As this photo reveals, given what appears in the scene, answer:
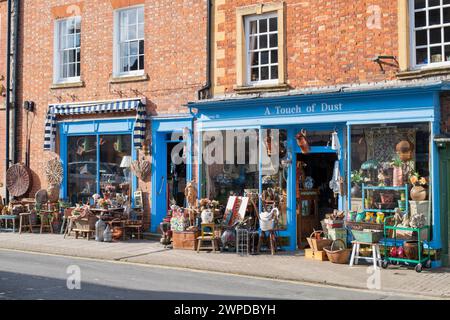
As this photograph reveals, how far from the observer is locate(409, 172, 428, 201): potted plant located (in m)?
12.1

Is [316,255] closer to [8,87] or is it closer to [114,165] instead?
[114,165]

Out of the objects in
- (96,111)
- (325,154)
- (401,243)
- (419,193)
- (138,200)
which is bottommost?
(401,243)

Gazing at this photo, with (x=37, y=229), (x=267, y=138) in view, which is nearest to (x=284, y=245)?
(x=267, y=138)

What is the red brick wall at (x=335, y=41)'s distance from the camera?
1286 centimetres

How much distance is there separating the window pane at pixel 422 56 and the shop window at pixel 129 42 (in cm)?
764

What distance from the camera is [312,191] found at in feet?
47.6

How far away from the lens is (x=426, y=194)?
12062mm

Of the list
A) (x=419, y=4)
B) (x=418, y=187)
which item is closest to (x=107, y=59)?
(x=419, y=4)

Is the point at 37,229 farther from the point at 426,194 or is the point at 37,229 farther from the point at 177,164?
the point at 426,194

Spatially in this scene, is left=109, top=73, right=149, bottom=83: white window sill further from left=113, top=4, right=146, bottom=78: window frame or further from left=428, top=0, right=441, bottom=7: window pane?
left=428, top=0, right=441, bottom=7: window pane

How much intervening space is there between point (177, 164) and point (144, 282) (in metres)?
6.53

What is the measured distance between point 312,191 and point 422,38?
4.39 m

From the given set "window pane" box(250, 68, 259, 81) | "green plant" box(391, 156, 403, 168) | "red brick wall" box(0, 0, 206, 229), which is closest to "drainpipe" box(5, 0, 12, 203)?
"red brick wall" box(0, 0, 206, 229)

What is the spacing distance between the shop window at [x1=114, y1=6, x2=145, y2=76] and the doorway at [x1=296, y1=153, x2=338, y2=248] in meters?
5.54
